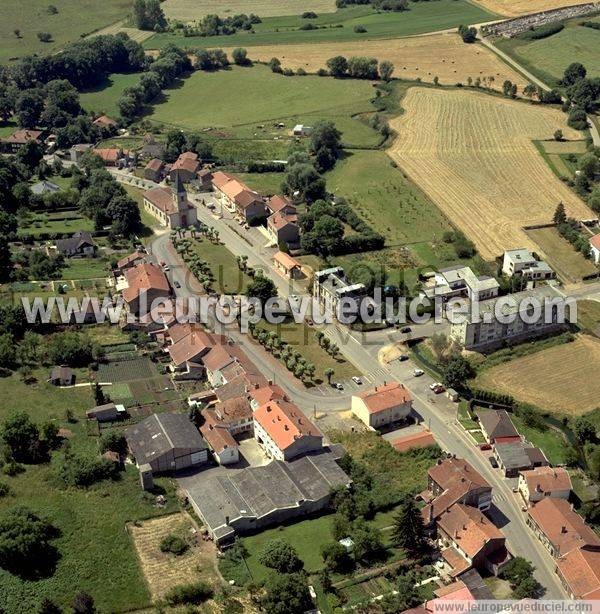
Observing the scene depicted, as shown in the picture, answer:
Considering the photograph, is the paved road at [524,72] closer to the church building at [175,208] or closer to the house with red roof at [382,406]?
the church building at [175,208]

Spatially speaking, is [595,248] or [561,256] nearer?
[595,248]

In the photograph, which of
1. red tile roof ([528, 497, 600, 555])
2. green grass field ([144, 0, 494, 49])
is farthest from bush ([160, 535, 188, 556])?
green grass field ([144, 0, 494, 49])

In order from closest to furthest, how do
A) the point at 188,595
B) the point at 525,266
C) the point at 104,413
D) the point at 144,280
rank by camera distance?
1. the point at 188,595
2. the point at 104,413
3. the point at 144,280
4. the point at 525,266

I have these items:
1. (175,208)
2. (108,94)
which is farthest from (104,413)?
(108,94)

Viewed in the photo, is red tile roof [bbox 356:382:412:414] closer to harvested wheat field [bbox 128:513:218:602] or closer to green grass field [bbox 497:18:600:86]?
harvested wheat field [bbox 128:513:218:602]

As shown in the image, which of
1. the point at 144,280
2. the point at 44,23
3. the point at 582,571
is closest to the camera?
the point at 582,571

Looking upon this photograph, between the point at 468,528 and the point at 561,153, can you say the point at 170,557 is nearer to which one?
the point at 468,528

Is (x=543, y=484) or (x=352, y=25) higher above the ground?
(x=352, y=25)
